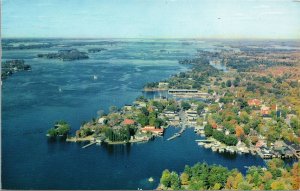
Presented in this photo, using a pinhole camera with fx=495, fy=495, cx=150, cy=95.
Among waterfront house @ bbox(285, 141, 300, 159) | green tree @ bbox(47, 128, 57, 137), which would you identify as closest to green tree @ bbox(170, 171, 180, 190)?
waterfront house @ bbox(285, 141, 300, 159)

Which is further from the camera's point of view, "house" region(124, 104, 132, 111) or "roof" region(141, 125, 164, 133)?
"house" region(124, 104, 132, 111)

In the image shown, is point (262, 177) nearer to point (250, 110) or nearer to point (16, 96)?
point (250, 110)

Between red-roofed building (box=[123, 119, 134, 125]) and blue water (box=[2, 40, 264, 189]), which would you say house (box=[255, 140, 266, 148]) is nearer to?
blue water (box=[2, 40, 264, 189])

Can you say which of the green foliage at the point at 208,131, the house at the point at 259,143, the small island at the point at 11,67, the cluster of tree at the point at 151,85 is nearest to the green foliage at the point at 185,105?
the cluster of tree at the point at 151,85

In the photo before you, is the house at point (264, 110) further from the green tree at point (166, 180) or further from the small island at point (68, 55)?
the small island at point (68, 55)

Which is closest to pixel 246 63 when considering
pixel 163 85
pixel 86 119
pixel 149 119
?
pixel 163 85

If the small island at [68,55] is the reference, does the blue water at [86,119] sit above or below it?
below

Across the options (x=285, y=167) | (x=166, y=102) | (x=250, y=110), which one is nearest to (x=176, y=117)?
(x=166, y=102)

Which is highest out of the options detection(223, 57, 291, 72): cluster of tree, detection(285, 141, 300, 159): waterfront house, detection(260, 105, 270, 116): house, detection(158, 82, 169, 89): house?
detection(223, 57, 291, 72): cluster of tree

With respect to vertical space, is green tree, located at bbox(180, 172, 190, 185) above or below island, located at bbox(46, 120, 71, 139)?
below
